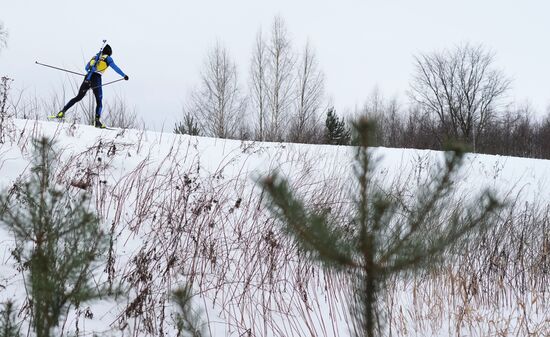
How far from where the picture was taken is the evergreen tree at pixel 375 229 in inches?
31.3

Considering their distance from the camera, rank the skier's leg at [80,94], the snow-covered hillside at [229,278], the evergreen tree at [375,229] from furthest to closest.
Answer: the skier's leg at [80,94], the snow-covered hillside at [229,278], the evergreen tree at [375,229]

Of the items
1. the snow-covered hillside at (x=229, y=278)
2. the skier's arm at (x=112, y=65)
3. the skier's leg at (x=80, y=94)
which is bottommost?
the snow-covered hillside at (x=229, y=278)

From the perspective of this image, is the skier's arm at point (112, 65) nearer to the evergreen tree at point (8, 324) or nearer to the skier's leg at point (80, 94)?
the skier's leg at point (80, 94)

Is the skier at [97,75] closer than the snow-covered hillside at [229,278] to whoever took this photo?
No

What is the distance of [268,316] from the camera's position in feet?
6.97

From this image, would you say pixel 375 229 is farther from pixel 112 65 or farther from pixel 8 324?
pixel 112 65

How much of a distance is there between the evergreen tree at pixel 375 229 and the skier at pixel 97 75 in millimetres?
6358

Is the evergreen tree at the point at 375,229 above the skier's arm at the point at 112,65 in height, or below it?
below

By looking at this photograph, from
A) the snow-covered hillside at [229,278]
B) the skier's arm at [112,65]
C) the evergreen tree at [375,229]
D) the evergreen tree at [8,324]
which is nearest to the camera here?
the evergreen tree at [375,229]

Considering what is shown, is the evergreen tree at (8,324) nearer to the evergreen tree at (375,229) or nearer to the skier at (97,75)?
the evergreen tree at (375,229)

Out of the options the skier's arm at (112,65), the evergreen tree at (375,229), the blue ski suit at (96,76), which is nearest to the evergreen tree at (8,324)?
the evergreen tree at (375,229)

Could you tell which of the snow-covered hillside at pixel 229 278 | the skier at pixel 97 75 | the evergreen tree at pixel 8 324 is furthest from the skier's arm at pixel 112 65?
the evergreen tree at pixel 8 324

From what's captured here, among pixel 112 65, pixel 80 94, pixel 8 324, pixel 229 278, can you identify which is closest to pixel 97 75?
pixel 112 65

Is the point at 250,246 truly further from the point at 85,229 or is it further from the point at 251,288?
the point at 85,229
